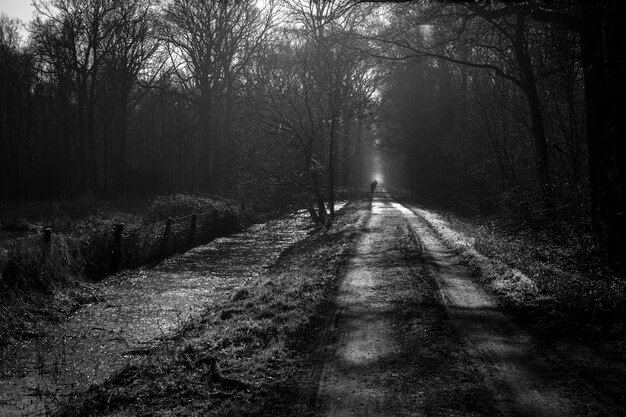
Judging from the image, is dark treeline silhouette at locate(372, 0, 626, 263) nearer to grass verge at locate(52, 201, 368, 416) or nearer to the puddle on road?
grass verge at locate(52, 201, 368, 416)

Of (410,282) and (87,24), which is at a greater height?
(87,24)

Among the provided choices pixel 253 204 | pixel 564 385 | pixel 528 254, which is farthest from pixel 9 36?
pixel 564 385

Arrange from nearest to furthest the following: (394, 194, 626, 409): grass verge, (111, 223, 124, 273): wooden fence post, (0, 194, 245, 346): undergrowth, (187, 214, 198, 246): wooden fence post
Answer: (394, 194, 626, 409): grass verge < (0, 194, 245, 346): undergrowth < (111, 223, 124, 273): wooden fence post < (187, 214, 198, 246): wooden fence post

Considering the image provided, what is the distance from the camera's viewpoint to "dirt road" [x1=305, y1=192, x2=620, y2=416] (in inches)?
193

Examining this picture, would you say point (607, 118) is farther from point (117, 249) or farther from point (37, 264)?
point (117, 249)

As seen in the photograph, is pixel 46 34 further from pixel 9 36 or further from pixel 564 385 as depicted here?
pixel 564 385

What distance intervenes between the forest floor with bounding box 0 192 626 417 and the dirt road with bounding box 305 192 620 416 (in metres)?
0.02

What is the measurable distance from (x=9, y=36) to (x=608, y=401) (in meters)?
47.4

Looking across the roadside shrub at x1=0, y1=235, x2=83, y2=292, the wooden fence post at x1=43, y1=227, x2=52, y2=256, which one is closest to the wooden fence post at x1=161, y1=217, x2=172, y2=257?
the roadside shrub at x1=0, y1=235, x2=83, y2=292

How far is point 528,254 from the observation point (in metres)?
13.5

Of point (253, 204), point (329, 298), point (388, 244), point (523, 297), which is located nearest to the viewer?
point (523, 297)

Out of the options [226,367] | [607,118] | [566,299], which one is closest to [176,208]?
[607,118]

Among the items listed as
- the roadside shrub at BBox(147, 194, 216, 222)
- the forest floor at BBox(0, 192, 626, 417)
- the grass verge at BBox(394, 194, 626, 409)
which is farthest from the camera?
the roadside shrub at BBox(147, 194, 216, 222)

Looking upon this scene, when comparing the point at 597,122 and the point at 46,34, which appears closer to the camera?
the point at 597,122
